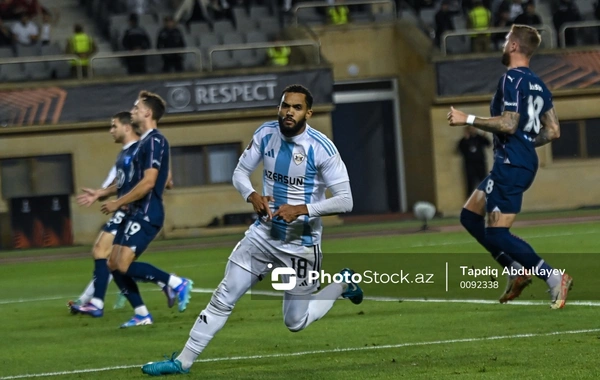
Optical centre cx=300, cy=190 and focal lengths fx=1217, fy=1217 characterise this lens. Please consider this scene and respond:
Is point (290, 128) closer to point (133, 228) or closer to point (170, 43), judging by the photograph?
point (133, 228)

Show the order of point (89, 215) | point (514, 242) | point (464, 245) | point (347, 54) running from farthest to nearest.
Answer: point (347, 54), point (89, 215), point (464, 245), point (514, 242)

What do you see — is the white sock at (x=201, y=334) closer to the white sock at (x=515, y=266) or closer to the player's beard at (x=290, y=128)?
the player's beard at (x=290, y=128)

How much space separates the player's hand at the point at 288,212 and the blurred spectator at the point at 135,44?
22026 mm

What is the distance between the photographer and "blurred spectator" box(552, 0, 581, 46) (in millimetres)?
31594

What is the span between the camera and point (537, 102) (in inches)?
428

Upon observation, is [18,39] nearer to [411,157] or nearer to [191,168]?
[191,168]

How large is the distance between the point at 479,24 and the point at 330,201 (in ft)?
77.8

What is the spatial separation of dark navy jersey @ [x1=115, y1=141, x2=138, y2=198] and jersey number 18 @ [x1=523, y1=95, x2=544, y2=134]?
12.7 ft

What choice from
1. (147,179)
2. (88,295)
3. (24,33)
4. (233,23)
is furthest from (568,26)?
(147,179)

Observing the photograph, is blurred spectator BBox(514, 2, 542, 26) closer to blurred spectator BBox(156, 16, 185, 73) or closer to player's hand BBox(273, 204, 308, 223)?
blurred spectator BBox(156, 16, 185, 73)

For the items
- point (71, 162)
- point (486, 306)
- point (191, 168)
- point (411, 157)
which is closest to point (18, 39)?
point (71, 162)

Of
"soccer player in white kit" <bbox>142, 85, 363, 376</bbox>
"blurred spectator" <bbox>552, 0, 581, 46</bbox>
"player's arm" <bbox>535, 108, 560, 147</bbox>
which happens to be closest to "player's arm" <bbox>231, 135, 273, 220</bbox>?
"soccer player in white kit" <bbox>142, 85, 363, 376</bbox>

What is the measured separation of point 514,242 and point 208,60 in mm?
20376

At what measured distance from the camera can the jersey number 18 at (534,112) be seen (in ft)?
35.5
